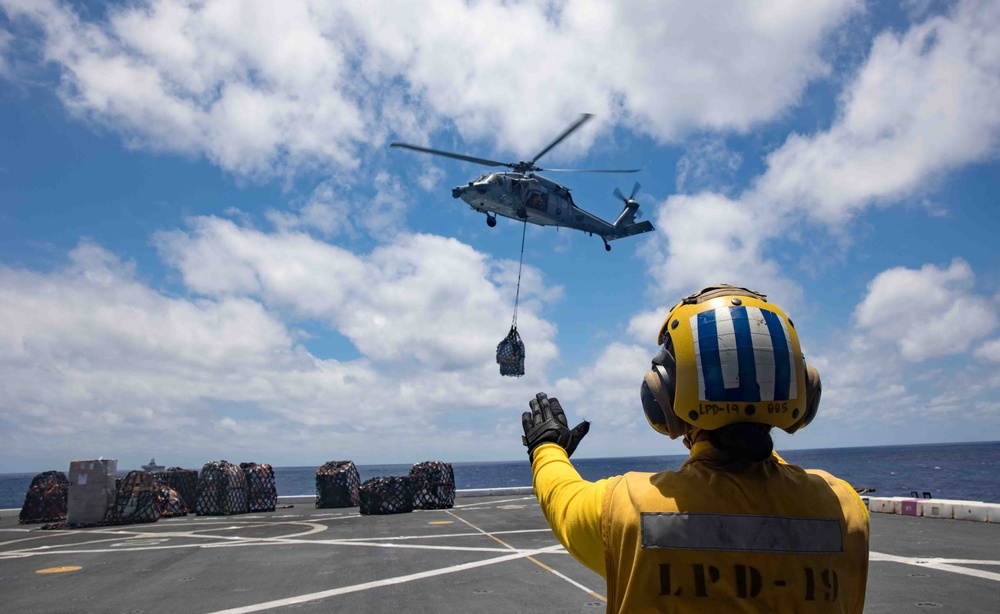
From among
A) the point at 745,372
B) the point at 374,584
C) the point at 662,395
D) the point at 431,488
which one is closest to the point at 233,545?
the point at 374,584

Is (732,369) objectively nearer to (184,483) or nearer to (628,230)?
(184,483)

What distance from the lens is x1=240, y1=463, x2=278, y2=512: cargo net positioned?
26391 millimetres

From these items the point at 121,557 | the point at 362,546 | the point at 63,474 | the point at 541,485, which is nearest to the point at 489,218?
the point at 362,546

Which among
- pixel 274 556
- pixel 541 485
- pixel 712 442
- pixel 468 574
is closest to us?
pixel 712 442

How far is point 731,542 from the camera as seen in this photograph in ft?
6.77

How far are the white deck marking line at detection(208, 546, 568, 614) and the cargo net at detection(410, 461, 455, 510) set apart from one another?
1316cm

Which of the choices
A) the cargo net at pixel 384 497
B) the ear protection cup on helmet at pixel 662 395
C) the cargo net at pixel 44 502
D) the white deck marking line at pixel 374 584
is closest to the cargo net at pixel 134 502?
the cargo net at pixel 44 502

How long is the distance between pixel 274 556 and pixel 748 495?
13243mm

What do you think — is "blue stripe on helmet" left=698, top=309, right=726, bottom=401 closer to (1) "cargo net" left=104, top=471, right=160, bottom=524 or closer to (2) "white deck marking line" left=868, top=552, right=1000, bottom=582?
(2) "white deck marking line" left=868, top=552, right=1000, bottom=582

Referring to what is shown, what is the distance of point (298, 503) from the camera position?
31422 millimetres

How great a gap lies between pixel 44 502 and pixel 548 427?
94.3 feet

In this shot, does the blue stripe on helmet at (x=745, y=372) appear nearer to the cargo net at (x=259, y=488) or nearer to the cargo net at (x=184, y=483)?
the cargo net at (x=259, y=488)

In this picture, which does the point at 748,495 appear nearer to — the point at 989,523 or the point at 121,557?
the point at 121,557

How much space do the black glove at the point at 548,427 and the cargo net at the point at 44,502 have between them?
27520mm
